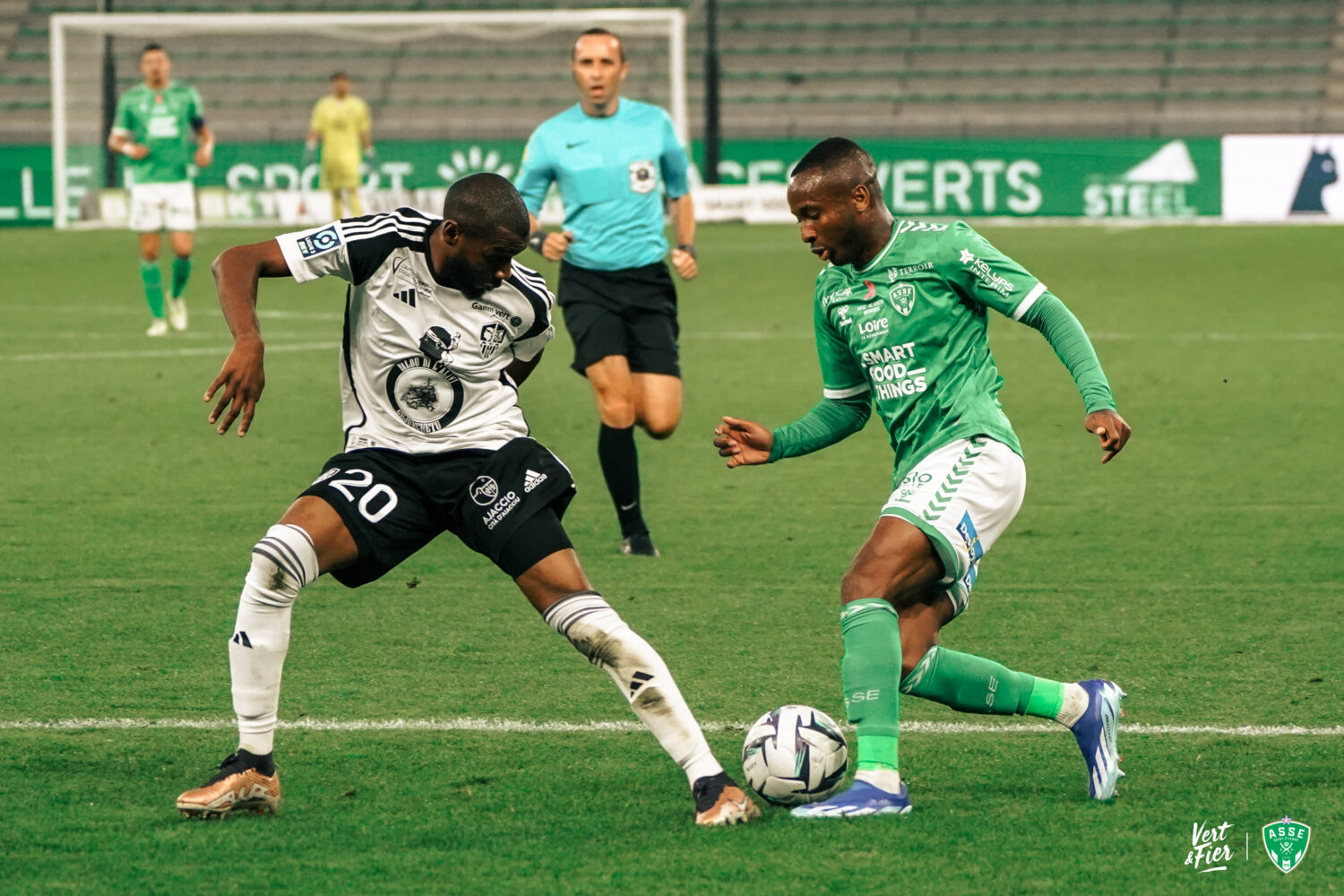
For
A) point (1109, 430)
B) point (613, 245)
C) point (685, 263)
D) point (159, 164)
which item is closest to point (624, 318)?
point (613, 245)

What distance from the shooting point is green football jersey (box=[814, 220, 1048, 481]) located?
464 centimetres

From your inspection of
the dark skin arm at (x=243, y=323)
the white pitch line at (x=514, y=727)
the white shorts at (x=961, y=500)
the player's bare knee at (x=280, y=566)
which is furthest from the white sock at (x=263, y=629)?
the white shorts at (x=961, y=500)

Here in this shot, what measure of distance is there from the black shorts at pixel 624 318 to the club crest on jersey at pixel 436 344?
10.9ft

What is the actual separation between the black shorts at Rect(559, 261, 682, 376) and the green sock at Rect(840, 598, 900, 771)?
3793mm

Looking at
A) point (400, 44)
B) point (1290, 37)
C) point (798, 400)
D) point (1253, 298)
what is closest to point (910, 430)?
point (798, 400)

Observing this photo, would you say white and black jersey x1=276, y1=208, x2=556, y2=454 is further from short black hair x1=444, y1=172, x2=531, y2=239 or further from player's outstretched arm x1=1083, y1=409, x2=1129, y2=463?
player's outstretched arm x1=1083, y1=409, x2=1129, y2=463

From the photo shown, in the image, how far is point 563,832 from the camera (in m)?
4.22

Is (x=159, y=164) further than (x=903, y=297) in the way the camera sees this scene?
Yes

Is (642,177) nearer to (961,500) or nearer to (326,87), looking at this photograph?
(961,500)

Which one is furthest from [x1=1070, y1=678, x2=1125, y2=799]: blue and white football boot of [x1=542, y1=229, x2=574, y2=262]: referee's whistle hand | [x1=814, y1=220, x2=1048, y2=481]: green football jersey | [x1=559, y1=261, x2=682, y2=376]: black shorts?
[x1=542, y1=229, x2=574, y2=262]: referee's whistle hand

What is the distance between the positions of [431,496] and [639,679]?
682 millimetres

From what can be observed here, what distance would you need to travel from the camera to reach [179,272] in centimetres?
1574

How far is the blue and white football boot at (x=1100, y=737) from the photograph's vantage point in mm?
4438

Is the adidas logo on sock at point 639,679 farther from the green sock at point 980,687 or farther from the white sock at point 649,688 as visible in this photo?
the green sock at point 980,687
